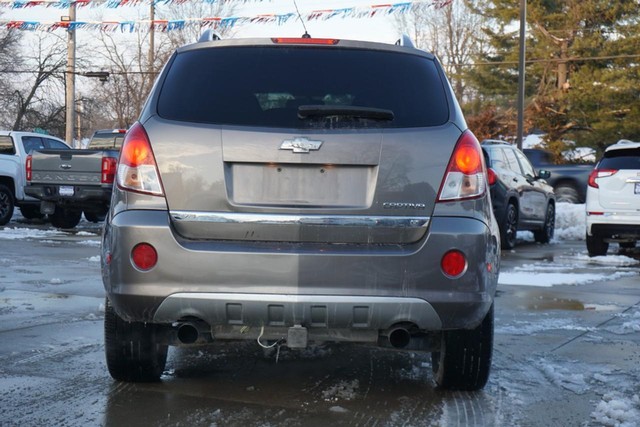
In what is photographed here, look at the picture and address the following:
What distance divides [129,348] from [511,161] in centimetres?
1041

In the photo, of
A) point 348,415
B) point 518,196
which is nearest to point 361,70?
point 348,415

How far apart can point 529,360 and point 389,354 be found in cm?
87

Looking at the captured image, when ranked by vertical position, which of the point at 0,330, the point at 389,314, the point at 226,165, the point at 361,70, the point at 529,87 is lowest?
the point at 0,330

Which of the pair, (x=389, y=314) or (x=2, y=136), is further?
(x=2, y=136)

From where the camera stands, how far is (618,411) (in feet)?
14.3

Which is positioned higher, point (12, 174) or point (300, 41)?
point (300, 41)

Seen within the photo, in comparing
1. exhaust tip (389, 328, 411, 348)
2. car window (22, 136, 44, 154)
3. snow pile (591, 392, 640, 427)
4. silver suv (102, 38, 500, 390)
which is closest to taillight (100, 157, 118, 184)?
car window (22, 136, 44, 154)

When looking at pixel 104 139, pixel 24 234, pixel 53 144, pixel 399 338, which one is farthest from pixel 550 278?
pixel 104 139

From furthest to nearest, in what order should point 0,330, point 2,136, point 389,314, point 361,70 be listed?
1. point 2,136
2. point 0,330
3. point 361,70
4. point 389,314

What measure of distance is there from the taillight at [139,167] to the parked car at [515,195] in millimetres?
8838

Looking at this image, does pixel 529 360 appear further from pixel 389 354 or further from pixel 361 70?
pixel 361 70

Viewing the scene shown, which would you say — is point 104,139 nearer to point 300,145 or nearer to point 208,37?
point 208,37

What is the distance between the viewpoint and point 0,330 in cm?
633

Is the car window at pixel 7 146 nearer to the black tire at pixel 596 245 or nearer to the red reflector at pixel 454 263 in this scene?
the black tire at pixel 596 245
